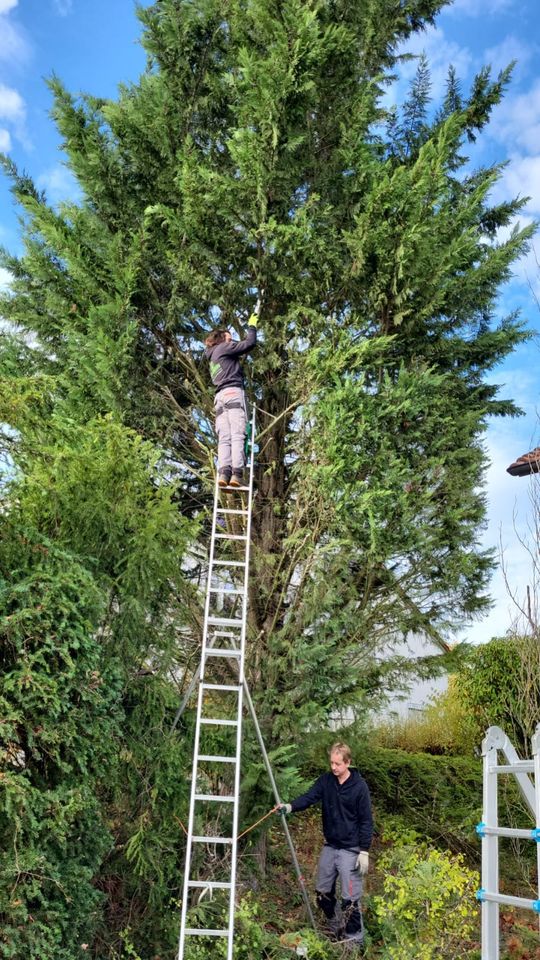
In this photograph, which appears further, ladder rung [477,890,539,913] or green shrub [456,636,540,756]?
green shrub [456,636,540,756]

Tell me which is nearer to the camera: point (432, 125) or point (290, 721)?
point (290, 721)

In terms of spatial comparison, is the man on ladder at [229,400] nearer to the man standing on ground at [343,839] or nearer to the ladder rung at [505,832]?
the man standing on ground at [343,839]

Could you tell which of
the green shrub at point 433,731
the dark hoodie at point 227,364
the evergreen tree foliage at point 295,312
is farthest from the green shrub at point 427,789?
the dark hoodie at point 227,364

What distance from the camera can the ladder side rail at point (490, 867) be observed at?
545 cm

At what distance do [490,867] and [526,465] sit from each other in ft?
20.1

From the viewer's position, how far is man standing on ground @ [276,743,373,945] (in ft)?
22.0

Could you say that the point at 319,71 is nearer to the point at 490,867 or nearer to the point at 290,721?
the point at 290,721

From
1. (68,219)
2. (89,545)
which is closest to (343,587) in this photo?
(89,545)

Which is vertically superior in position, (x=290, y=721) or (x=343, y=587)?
(x=343, y=587)

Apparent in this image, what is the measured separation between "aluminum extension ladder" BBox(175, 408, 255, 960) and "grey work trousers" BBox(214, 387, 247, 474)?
0.74 feet

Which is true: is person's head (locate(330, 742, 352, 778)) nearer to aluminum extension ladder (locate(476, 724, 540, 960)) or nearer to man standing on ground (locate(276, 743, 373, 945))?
man standing on ground (locate(276, 743, 373, 945))

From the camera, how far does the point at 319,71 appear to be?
355 inches

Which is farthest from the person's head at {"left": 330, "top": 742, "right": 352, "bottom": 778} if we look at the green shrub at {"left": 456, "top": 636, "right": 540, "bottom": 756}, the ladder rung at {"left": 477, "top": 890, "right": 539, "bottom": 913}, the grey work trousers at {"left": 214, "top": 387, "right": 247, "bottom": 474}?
the green shrub at {"left": 456, "top": 636, "right": 540, "bottom": 756}

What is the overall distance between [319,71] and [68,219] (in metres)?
3.38
